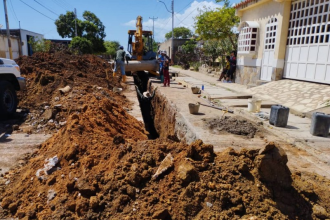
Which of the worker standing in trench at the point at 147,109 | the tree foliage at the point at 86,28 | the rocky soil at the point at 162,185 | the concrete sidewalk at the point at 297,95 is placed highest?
the tree foliage at the point at 86,28

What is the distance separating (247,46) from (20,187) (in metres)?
12.0

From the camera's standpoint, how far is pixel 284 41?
1066cm

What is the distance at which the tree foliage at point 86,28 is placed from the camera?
38156 millimetres

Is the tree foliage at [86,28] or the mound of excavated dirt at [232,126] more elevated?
the tree foliage at [86,28]

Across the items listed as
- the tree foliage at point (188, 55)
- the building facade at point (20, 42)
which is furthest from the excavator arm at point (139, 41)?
the building facade at point (20, 42)

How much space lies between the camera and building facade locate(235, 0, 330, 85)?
8.91 meters

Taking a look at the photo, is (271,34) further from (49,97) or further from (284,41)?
(49,97)

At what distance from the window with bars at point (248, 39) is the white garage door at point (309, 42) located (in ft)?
7.32

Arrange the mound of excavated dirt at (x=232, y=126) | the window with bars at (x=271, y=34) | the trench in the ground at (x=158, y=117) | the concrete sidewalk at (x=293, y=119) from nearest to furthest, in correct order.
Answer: the concrete sidewalk at (x=293, y=119) → the mound of excavated dirt at (x=232, y=126) → the trench in the ground at (x=158, y=117) → the window with bars at (x=271, y=34)

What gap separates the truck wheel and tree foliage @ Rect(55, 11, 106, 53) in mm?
32989

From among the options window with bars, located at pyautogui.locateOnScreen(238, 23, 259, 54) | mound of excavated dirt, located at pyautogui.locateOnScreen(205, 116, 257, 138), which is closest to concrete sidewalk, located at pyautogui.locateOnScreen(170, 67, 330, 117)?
mound of excavated dirt, located at pyautogui.locateOnScreen(205, 116, 257, 138)

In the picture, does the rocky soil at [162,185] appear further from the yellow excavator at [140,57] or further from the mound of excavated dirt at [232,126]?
the yellow excavator at [140,57]

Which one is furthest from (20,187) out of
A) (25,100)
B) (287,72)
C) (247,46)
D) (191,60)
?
(191,60)

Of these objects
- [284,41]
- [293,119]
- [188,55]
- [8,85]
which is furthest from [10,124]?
[188,55]
